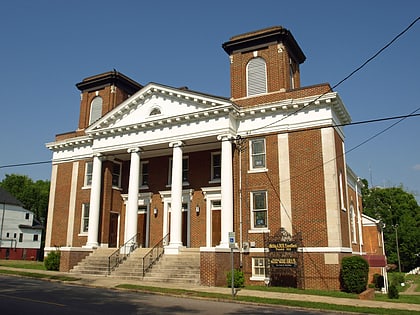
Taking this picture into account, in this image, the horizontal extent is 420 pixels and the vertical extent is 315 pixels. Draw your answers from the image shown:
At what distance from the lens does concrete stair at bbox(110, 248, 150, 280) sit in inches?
848

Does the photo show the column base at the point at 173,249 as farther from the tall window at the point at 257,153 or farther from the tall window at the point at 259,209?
the tall window at the point at 257,153

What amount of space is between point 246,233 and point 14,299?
12.5m

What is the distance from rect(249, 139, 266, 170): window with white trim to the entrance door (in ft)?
37.4

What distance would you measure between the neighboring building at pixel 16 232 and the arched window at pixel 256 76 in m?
53.1

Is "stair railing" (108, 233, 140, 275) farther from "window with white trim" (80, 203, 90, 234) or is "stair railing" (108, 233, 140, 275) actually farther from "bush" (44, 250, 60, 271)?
"window with white trim" (80, 203, 90, 234)

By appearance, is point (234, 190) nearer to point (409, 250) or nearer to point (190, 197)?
point (190, 197)

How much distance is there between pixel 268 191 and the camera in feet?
73.8

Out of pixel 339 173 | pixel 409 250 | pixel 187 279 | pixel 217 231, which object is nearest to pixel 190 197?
pixel 217 231

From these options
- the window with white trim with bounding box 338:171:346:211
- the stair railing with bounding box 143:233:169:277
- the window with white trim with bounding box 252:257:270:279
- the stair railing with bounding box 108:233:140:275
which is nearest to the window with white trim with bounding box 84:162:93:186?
the stair railing with bounding box 108:233:140:275

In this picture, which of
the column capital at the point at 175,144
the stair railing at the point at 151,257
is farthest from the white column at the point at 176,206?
the stair railing at the point at 151,257

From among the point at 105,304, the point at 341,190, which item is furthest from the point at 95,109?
the point at 105,304

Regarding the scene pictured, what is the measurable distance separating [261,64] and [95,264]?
15.9 m

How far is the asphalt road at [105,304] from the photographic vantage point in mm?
11242

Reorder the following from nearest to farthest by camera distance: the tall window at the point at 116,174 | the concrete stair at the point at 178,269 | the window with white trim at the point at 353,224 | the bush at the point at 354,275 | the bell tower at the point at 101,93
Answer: the bush at the point at 354,275 < the concrete stair at the point at 178,269 < the window with white trim at the point at 353,224 < the tall window at the point at 116,174 < the bell tower at the point at 101,93
